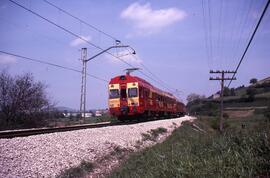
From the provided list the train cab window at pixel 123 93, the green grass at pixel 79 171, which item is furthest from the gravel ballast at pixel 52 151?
the train cab window at pixel 123 93

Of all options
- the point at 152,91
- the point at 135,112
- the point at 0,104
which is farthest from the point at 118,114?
the point at 0,104

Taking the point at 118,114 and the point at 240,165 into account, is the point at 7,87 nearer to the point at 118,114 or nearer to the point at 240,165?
the point at 118,114

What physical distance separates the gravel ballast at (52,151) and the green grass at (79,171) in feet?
0.57

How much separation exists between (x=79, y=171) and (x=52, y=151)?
1.40m

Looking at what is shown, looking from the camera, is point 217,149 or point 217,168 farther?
point 217,149

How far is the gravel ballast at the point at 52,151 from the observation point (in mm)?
9477

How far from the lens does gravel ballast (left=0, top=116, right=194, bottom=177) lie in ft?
31.1

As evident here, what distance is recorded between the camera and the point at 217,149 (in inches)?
350

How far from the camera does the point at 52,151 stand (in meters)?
11.6

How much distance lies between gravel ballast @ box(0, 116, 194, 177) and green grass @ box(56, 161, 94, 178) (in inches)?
6.9

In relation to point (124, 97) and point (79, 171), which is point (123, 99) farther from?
point (79, 171)

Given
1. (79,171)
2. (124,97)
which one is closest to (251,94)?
(124,97)

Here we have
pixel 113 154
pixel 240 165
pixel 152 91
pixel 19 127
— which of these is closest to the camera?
pixel 240 165

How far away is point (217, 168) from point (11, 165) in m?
5.14
